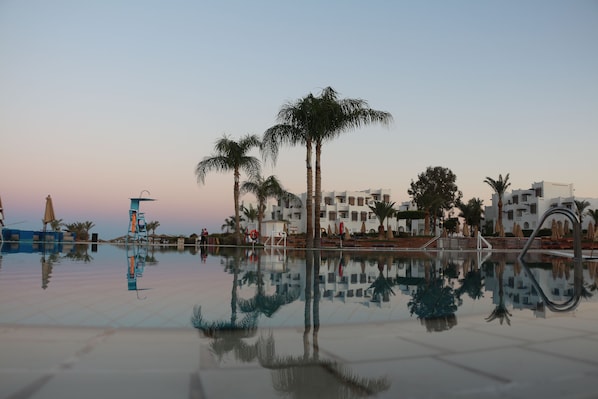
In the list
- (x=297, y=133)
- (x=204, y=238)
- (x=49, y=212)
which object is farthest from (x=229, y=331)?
(x=49, y=212)

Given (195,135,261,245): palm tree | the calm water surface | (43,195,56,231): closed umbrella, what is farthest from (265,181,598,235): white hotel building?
the calm water surface

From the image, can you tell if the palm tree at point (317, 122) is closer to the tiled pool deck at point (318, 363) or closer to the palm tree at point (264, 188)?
the palm tree at point (264, 188)

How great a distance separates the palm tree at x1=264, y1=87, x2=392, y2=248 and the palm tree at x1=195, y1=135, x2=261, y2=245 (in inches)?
241

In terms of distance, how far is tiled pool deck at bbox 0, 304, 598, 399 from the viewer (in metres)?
2.13

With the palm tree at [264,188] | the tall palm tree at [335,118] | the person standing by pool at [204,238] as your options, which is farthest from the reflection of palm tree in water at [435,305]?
the palm tree at [264,188]

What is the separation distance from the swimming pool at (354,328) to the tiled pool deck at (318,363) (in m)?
0.01

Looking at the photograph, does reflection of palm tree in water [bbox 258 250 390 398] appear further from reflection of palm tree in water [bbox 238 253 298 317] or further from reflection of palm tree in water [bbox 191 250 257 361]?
reflection of palm tree in water [bbox 238 253 298 317]

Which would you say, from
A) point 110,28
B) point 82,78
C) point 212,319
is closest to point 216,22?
point 110,28

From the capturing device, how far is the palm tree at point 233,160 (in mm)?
31422

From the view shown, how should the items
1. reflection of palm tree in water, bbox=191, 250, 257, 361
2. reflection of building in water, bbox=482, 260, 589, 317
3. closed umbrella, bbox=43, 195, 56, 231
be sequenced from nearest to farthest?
reflection of palm tree in water, bbox=191, 250, 257, 361 < reflection of building in water, bbox=482, 260, 589, 317 < closed umbrella, bbox=43, 195, 56, 231

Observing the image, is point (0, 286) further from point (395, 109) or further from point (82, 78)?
point (395, 109)

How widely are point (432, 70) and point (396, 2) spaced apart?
6138 millimetres

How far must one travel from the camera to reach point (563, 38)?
19.6 m

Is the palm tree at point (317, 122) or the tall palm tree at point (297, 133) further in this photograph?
the tall palm tree at point (297, 133)
